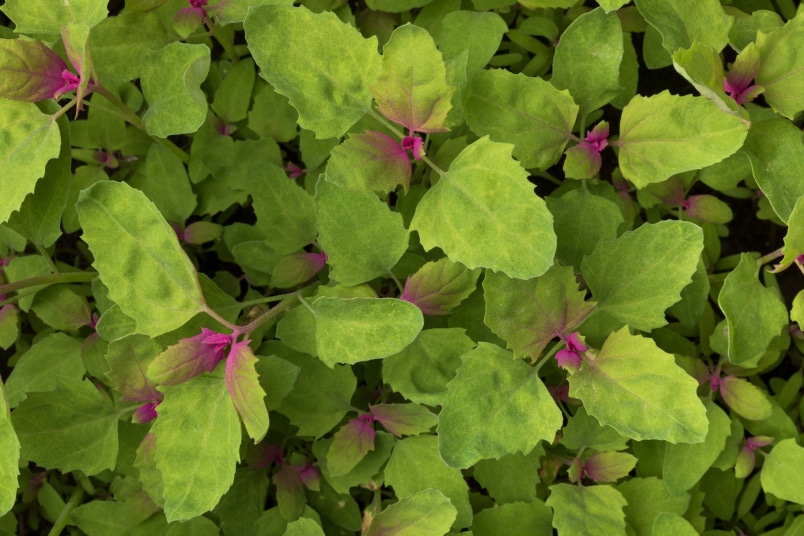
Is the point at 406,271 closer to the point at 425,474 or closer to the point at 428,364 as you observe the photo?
the point at 428,364

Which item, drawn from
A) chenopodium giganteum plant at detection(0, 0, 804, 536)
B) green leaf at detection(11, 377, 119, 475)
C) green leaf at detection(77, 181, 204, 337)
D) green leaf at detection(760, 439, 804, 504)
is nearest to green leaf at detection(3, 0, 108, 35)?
chenopodium giganteum plant at detection(0, 0, 804, 536)

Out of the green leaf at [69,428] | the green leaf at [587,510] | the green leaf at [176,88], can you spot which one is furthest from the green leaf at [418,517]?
the green leaf at [176,88]

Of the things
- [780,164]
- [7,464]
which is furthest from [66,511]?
[780,164]

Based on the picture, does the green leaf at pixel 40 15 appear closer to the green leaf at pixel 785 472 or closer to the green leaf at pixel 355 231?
the green leaf at pixel 355 231

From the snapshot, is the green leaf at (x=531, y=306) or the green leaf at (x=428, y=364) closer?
the green leaf at (x=531, y=306)

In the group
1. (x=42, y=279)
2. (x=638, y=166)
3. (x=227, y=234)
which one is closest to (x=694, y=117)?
(x=638, y=166)

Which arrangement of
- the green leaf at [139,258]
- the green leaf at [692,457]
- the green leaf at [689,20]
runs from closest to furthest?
the green leaf at [139,258] → the green leaf at [689,20] → the green leaf at [692,457]
